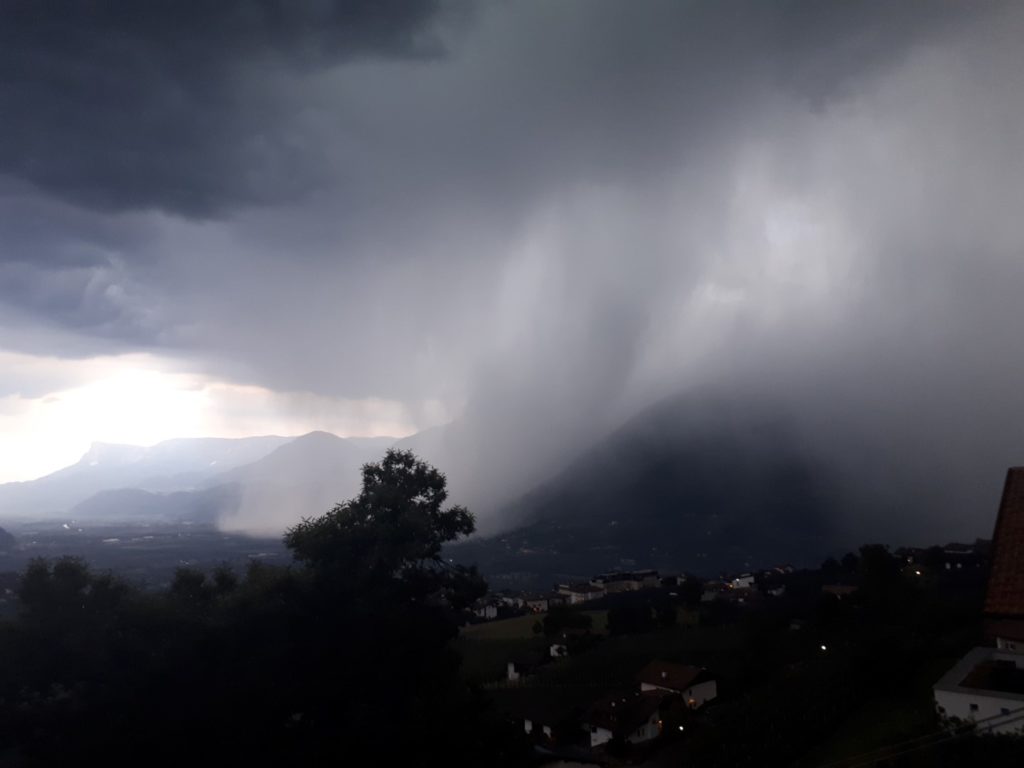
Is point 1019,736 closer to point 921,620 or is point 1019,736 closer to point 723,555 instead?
point 921,620

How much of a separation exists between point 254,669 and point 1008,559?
1769cm

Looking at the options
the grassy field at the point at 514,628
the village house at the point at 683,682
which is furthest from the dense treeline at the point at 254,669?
the grassy field at the point at 514,628

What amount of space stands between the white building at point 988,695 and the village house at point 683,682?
23127 millimetres

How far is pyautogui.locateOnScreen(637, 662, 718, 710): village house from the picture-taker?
3797 cm

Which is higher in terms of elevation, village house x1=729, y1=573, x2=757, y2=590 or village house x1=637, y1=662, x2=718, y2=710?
village house x1=637, y1=662, x2=718, y2=710

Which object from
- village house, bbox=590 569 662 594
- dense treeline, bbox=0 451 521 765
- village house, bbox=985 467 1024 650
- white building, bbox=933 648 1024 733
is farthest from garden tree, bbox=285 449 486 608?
village house, bbox=590 569 662 594

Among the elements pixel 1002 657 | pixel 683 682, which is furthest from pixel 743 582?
pixel 1002 657

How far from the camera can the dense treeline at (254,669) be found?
55.8 feet

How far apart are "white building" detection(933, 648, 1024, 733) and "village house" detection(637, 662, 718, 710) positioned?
23.1 metres

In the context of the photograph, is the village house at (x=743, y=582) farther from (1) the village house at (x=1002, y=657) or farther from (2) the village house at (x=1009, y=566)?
(2) the village house at (x=1009, y=566)

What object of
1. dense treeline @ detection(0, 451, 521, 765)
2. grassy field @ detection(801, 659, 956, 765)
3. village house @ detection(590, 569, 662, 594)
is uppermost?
dense treeline @ detection(0, 451, 521, 765)

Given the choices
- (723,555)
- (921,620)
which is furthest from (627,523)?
(921,620)

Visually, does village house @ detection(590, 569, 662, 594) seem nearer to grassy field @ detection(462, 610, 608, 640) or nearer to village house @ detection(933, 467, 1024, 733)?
grassy field @ detection(462, 610, 608, 640)

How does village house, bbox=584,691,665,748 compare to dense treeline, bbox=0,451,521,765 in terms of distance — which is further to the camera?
village house, bbox=584,691,665,748
